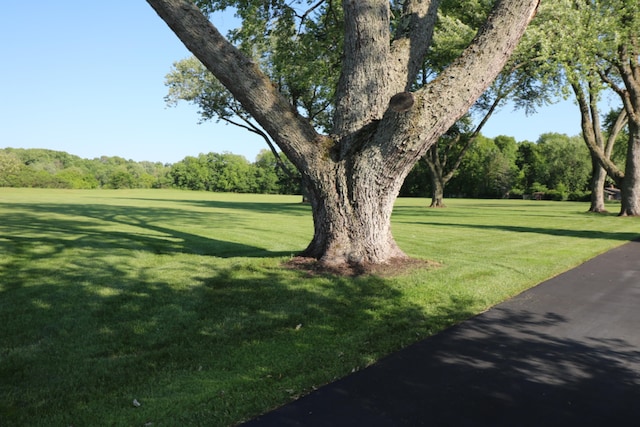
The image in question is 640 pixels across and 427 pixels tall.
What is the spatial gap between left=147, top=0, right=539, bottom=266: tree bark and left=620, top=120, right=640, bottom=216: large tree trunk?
19871mm

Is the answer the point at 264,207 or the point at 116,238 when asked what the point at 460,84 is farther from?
the point at 264,207

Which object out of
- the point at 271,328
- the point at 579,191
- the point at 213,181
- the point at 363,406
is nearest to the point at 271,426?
the point at 363,406

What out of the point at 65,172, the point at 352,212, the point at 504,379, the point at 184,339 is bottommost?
the point at 184,339

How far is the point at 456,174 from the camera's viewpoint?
8531cm

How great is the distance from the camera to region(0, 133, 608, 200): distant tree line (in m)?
76.6

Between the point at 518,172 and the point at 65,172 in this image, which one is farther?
the point at 65,172

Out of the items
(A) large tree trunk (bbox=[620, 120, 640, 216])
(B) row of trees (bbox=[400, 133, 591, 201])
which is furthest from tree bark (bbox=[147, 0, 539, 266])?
(B) row of trees (bbox=[400, 133, 591, 201])

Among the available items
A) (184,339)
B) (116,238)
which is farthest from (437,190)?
(184,339)

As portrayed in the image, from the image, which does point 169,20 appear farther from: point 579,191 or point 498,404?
point 579,191

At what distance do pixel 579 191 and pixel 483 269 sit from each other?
72.6 m

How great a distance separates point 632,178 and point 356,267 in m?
22.2

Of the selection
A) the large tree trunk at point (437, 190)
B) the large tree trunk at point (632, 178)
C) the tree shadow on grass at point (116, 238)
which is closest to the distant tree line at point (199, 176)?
the large tree trunk at point (437, 190)

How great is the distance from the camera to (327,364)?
423 centimetres

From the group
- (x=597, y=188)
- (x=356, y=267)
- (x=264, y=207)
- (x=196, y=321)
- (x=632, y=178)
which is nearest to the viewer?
(x=196, y=321)
